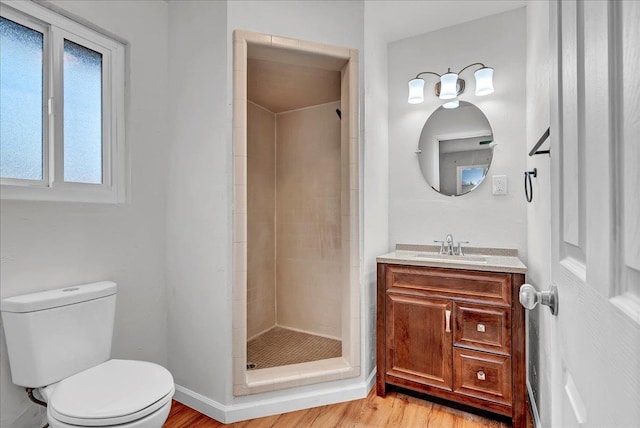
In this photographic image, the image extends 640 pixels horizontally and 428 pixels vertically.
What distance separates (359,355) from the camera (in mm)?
2053

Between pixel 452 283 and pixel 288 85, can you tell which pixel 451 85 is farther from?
pixel 452 283

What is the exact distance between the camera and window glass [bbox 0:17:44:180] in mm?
1479

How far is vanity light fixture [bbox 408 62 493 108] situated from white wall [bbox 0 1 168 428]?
5.59 feet

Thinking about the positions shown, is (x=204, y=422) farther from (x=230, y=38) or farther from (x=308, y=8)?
(x=308, y=8)

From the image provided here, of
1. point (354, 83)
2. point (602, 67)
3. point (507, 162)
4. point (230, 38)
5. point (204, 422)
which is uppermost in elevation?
point (230, 38)

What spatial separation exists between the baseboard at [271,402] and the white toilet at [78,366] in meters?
0.55

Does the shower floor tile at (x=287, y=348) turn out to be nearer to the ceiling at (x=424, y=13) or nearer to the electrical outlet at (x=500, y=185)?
the electrical outlet at (x=500, y=185)

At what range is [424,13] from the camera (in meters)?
2.22

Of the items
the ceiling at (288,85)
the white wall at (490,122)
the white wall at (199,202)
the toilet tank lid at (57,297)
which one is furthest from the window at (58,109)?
the white wall at (490,122)

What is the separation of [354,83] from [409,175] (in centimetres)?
84

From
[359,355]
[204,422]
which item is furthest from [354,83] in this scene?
[204,422]

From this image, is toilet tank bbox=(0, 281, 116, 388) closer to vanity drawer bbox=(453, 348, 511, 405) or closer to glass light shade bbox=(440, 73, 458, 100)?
vanity drawer bbox=(453, 348, 511, 405)

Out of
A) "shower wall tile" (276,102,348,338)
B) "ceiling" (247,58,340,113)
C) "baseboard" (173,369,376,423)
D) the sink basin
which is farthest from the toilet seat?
"ceiling" (247,58,340,113)

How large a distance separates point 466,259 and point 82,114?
7.89ft
